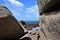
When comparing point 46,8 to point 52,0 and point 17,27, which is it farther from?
point 17,27

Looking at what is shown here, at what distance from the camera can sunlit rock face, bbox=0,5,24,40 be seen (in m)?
4.65

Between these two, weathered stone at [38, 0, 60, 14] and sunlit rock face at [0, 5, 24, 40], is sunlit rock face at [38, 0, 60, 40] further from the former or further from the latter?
sunlit rock face at [0, 5, 24, 40]

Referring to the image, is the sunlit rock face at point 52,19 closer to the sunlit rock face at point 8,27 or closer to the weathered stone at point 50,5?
the weathered stone at point 50,5

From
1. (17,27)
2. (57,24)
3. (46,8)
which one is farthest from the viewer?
(17,27)

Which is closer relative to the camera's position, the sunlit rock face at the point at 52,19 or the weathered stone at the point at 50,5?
the sunlit rock face at the point at 52,19

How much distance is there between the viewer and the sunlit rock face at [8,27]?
4651mm

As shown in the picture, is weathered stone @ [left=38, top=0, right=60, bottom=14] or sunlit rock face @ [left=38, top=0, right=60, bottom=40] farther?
weathered stone @ [left=38, top=0, right=60, bottom=14]

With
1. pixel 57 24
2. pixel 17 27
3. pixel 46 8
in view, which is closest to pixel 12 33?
pixel 17 27

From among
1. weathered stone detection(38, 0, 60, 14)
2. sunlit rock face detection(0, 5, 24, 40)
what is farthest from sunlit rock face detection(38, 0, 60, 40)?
sunlit rock face detection(0, 5, 24, 40)

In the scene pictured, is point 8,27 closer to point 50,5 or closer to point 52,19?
point 50,5

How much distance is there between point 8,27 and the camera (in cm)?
476

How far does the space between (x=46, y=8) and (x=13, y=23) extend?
1.99 meters

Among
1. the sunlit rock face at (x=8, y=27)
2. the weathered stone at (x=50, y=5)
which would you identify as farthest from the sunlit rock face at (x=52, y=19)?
the sunlit rock face at (x=8, y=27)

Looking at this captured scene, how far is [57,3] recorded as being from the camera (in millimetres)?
2766
